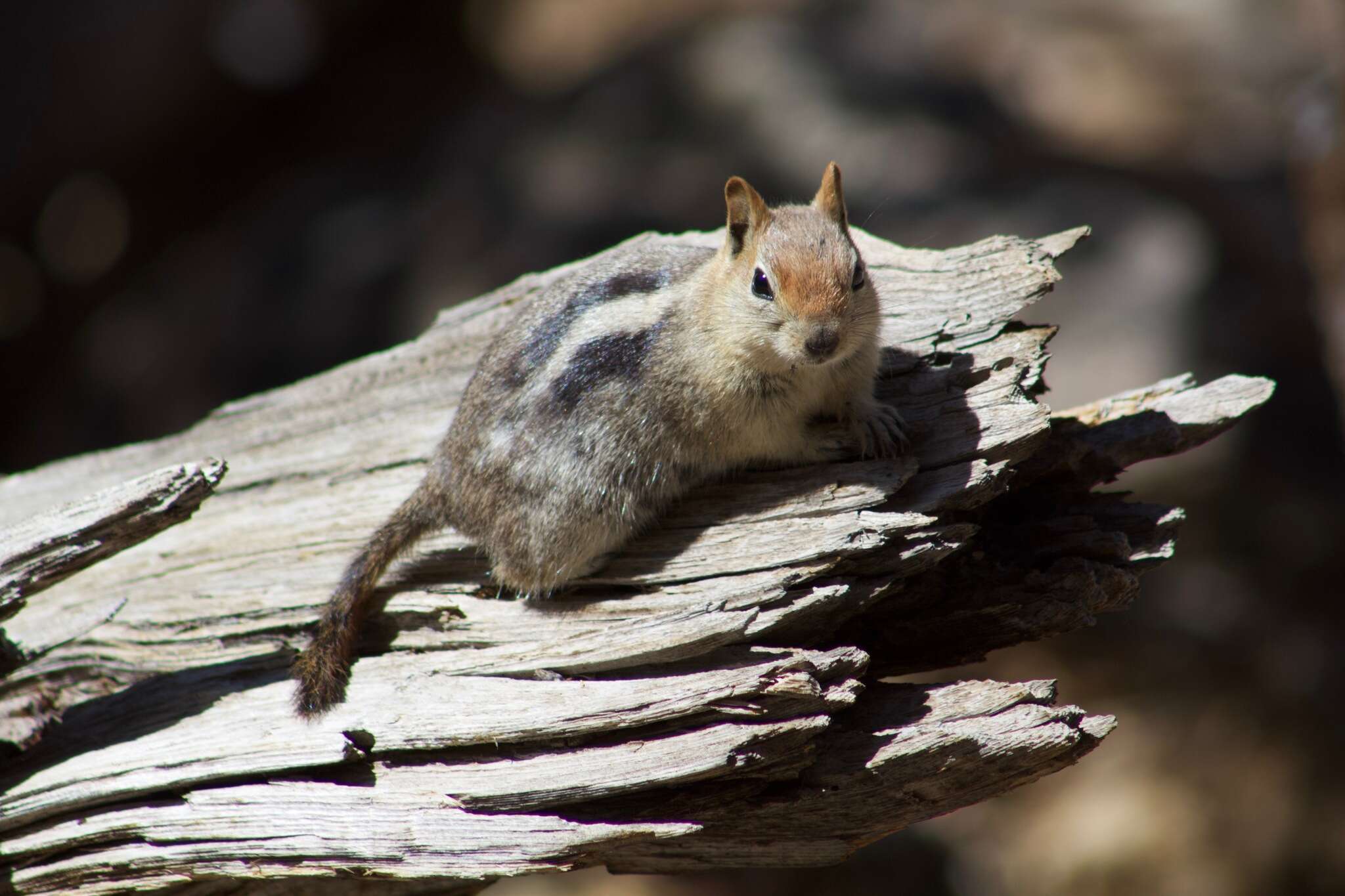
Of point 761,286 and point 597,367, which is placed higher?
point 761,286

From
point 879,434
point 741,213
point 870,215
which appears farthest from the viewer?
point 870,215

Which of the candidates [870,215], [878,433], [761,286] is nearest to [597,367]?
[761,286]

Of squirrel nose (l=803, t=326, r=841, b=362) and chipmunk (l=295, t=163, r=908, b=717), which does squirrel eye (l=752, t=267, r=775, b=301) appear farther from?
squirrel nose (l=803, t=326, r=841, b=362)

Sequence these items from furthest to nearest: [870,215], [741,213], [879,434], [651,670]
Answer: [870,215] → [741,213] → [879,434] → [651,670]

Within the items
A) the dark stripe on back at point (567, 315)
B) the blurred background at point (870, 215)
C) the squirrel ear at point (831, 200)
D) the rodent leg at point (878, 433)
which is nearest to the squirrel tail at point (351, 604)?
the dark stripe on back at point (567, 315)

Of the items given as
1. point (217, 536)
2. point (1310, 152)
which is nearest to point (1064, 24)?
point (1310, 152)

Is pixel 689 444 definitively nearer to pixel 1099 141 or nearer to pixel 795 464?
pixel 795 464

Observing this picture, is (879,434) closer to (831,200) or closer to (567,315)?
(831,200)

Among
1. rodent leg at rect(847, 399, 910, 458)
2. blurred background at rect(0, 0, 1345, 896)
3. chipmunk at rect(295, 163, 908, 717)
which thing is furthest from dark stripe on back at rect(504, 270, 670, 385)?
blurred background at rect(0, 0, 1345, 896)
